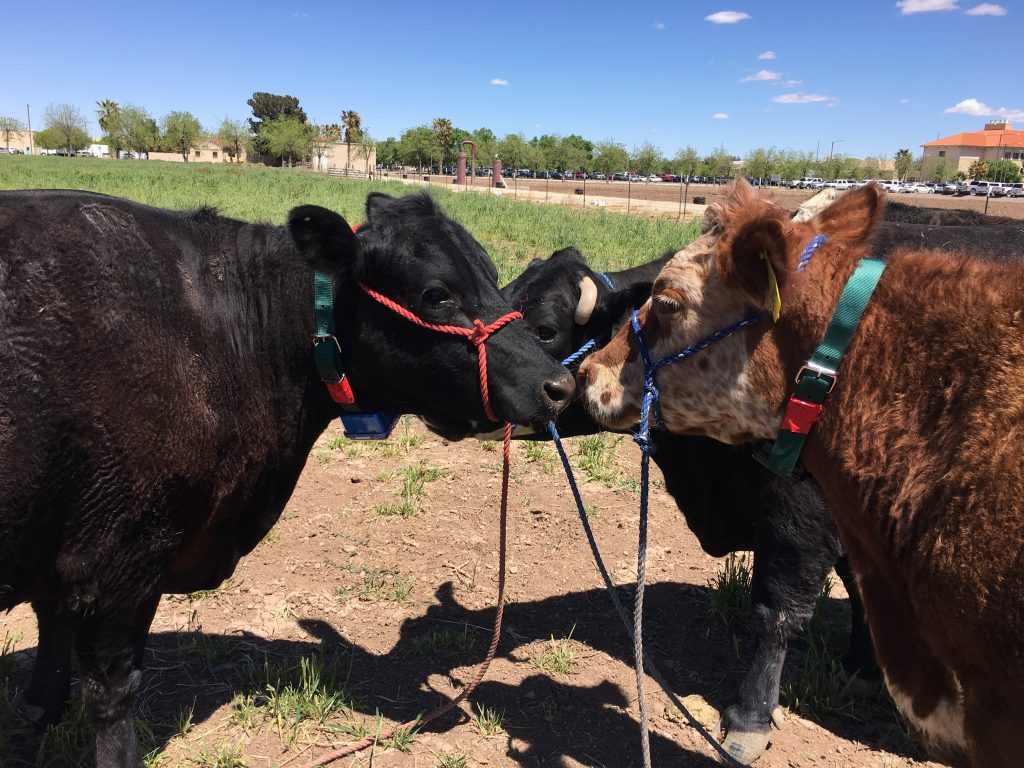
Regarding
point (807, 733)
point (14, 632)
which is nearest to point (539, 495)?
point (807, 733)

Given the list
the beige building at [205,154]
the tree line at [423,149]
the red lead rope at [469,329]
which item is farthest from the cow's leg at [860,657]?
the beige building at [205,154]

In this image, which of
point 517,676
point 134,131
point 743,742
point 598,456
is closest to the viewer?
point 743,742

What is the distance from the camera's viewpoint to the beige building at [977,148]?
408ft

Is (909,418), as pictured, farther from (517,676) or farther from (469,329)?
(517,676)

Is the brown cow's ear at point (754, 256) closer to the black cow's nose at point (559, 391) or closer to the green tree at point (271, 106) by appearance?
the black cow's nose at point (559, 391)

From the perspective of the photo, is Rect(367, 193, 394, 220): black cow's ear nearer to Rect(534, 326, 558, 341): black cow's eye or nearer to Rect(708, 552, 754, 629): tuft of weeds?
Rect(534, 326, 558, 341): black cow's eye

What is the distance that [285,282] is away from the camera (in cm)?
297

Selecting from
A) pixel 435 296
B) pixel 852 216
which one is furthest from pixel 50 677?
pixel 852 216

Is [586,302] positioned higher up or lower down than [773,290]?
lower down

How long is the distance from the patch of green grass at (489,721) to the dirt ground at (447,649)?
0.01m

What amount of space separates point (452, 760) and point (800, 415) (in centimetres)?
231

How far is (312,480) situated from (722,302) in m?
4.49

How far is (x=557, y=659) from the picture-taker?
156 inches

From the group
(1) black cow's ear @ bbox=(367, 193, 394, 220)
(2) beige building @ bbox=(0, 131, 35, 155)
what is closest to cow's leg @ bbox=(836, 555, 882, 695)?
(1) black cow's ear @ bbox=(367, 193, 394, 220)
